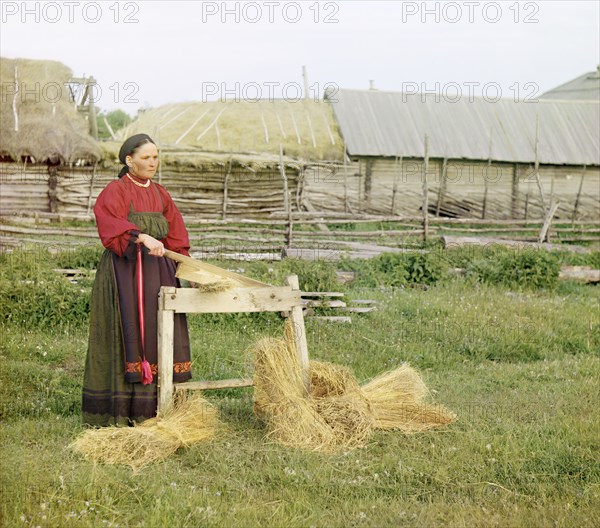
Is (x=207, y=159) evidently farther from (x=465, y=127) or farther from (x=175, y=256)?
(x=175, y=256)

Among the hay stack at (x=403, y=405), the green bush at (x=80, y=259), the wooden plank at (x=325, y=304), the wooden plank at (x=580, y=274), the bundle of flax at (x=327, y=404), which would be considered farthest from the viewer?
the wooden plank at (x=580, y=274)

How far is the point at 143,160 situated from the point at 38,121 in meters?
12.3

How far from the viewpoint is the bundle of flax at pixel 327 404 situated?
14.4ft

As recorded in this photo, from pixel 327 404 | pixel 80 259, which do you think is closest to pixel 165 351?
pixel 327 404

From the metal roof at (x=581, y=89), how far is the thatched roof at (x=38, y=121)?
19299 mm

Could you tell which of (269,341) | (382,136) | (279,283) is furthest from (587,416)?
(382,136)

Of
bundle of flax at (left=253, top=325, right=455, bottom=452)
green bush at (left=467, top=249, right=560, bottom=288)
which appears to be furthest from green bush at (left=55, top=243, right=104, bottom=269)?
bundle of flax at (left=253, top=325, right=455, bottom=452)

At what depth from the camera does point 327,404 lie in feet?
15.0

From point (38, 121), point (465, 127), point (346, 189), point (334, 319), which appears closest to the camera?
point (334, 319)

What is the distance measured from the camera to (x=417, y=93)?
2323cm

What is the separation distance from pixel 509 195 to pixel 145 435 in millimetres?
18609

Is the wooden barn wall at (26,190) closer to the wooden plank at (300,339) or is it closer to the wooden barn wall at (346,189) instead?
the wooden barn wall at (346,189)

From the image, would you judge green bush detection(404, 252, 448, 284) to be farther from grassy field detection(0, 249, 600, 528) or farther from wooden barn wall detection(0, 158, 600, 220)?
wooden barn wall detection(0, 158, 600, 220)

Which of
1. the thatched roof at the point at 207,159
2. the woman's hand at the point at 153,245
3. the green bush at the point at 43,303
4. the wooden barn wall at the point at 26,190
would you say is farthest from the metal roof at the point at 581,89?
the woman's hand at the point at 153,245
